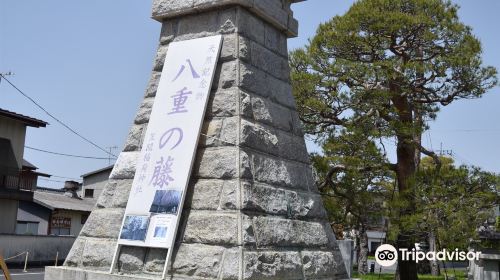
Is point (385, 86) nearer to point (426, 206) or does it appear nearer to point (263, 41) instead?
point (426, 206)

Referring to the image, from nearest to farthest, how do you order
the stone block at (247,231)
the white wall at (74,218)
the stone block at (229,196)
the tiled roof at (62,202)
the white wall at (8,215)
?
the stone block at (247,231), the stone block at (229,196), the white wall at (8,215), the tiled roof at (62,202), the white wall at (74,218)

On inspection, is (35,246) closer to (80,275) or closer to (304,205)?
(80,275)

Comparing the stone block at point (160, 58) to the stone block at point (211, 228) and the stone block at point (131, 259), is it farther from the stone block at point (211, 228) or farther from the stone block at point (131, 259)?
the stone block at point (131, 259)

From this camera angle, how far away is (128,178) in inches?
152

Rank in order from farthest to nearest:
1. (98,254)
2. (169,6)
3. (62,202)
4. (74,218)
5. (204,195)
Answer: (74,218), (62,202), (169,6), (98,254), (204,195)

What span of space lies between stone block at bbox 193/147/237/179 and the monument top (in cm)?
123

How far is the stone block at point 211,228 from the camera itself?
3.19 m

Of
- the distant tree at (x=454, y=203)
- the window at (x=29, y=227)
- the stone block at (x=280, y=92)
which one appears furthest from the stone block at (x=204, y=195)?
the window at (x=29, y=227)

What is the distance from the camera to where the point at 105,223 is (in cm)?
379

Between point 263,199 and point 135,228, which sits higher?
point 263,199

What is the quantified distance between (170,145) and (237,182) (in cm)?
66

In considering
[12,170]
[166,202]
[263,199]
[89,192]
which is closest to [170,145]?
[166,202]

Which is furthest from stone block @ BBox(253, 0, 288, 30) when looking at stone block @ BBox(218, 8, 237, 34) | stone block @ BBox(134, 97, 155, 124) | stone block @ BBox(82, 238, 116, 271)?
stone block @ BBox(82, 238, 116, 271)

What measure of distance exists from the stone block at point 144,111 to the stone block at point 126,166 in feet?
0.95
